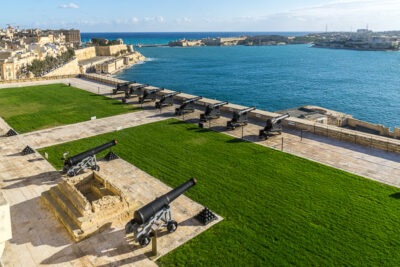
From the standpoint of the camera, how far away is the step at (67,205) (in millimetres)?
9652

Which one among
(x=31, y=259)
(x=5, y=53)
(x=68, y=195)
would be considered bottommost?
(x=31, y=259)

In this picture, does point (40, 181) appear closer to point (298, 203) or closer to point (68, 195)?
point (68, 195)

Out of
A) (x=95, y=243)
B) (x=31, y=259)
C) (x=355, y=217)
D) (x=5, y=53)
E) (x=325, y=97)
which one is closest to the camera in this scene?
(x=31, y=259)

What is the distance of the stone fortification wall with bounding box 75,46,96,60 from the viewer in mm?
101356

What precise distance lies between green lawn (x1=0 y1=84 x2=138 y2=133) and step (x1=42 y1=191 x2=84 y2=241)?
1070 centimetres

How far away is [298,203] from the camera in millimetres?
11102

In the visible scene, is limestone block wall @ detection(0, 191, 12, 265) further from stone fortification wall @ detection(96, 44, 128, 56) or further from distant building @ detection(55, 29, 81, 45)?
distant building @ detection(55, 29, 81, 45)

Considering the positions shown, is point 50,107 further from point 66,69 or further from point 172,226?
point 66,69

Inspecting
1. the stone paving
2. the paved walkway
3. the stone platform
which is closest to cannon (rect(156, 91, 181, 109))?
the stone paving

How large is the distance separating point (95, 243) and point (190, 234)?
2.74 metres

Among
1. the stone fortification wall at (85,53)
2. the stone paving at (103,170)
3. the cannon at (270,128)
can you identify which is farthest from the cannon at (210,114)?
the stone fortification wall at (85,53)

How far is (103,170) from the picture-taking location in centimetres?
1405

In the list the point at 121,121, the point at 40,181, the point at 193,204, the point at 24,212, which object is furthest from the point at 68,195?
the point at 121,121

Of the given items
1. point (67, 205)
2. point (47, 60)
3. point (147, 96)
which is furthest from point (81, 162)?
point (47, 60)
